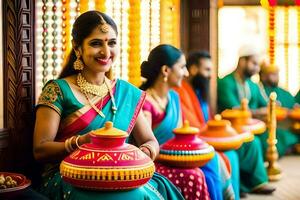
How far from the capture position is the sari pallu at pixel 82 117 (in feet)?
11.6

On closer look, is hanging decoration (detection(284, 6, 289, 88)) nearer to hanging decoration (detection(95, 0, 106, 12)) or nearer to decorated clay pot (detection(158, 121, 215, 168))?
hanging decoration (detection(95, 0, 106, 12))

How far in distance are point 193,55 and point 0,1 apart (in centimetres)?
279

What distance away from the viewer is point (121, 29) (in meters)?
5.48

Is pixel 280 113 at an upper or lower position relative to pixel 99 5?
lower

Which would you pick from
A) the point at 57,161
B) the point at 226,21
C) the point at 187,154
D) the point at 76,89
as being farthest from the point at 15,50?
the point at 226,21

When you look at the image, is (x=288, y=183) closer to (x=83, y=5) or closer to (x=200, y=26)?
(x=200, y=26)

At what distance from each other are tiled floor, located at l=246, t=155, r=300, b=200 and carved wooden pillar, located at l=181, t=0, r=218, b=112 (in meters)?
1.06

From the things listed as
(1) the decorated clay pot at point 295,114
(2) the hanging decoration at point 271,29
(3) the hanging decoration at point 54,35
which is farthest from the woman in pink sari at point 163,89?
(2) the hanging decoration at point 271,29

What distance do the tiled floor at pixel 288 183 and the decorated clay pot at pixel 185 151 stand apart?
206cm

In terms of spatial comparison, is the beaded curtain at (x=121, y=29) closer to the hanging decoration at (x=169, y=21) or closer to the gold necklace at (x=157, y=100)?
the hanging decoration at (x=169, y=21)

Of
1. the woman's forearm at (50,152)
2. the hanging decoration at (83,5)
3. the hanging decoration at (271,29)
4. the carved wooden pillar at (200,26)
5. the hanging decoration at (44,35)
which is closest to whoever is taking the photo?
the woman's forearm at (50,152)

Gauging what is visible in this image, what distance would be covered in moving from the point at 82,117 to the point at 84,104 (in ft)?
0.26

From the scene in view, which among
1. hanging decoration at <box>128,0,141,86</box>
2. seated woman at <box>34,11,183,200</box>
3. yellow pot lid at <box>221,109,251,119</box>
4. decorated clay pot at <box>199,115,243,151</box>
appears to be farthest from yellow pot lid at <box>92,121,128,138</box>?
yellow pot lid at <box>221,109,251,119</box>

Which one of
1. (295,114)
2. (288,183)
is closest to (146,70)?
(288,183)
